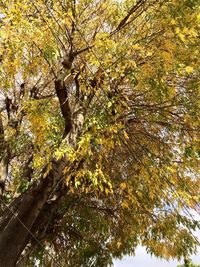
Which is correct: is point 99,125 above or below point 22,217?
above

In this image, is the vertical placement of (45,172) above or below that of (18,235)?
above

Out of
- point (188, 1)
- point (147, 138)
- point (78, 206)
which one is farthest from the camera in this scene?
point (78, 206)

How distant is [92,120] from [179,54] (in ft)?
5.35

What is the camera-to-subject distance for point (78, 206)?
7.22 meters

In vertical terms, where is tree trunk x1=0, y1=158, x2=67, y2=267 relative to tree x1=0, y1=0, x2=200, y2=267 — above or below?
below

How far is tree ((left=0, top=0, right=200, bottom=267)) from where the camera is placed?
4.38 metres

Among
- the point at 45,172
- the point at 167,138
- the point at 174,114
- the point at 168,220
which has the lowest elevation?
the point at 45,172

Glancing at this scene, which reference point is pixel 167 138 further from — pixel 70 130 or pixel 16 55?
pixel 16 55

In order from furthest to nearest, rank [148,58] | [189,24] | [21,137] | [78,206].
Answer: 1. [78,206]
2. [21,137]
3. [148,58]
4. [189,24]

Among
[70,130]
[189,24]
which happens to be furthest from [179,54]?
[70,130]

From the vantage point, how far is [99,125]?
4395mm

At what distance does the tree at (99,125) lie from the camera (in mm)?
4375

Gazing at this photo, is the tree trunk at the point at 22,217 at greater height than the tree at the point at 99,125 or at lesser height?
lesser

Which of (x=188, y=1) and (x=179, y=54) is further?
(x=179, y=54)
